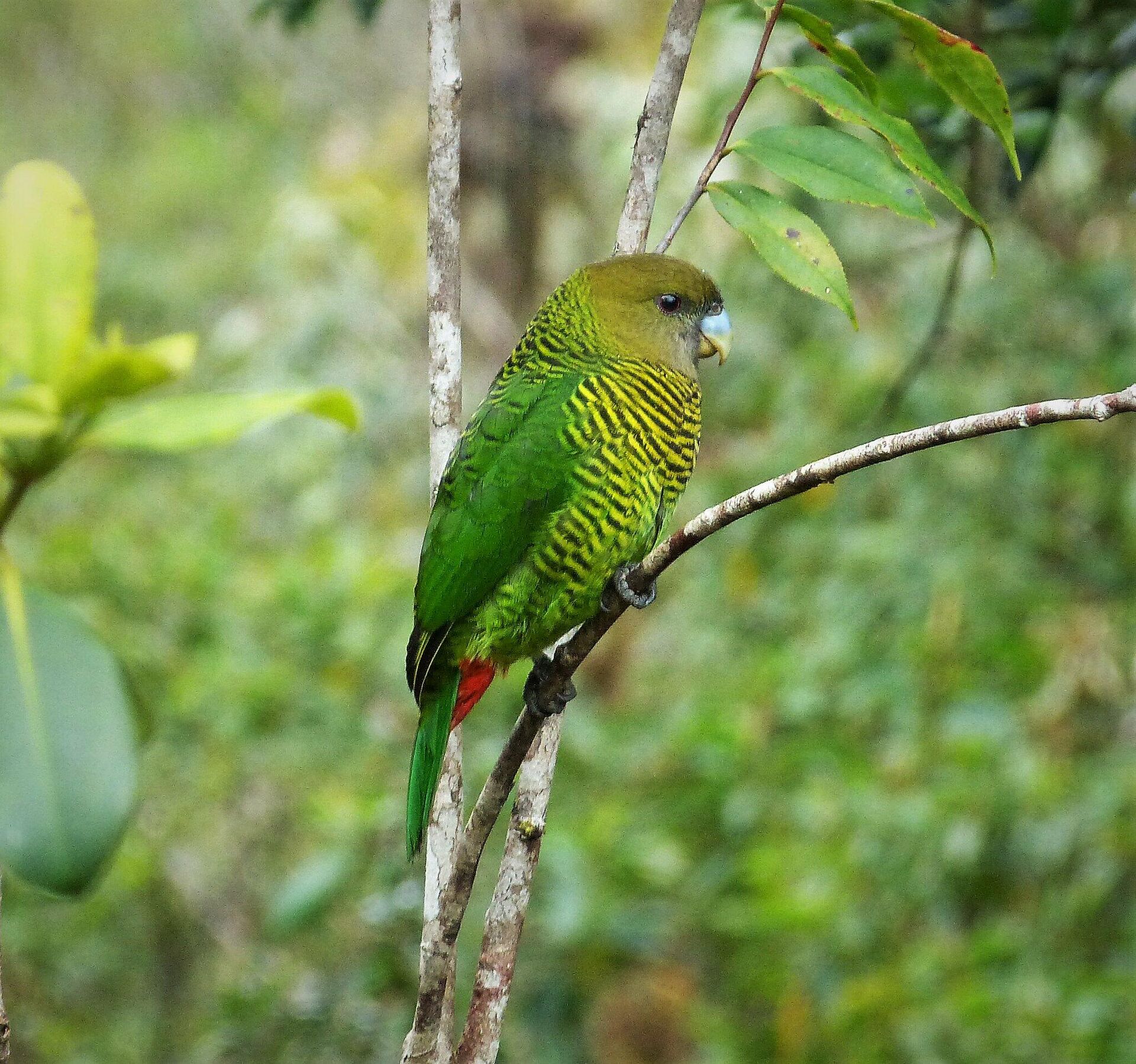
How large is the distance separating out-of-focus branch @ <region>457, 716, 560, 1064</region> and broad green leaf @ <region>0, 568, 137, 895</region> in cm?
65

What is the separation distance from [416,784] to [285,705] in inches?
65.1

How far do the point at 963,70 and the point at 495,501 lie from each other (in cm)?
95

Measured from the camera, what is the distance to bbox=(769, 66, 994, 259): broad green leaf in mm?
1328

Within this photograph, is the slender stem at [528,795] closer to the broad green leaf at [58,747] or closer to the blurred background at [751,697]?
the blurred background at [751,697]

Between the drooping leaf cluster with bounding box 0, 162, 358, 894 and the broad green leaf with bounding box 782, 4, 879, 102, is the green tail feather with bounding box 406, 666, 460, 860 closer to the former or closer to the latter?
the drooping leaf cluster with bounding box 0, 162, 358, 894

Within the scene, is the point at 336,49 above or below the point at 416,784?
above

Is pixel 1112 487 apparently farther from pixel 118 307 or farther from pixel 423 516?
pixel 118 307

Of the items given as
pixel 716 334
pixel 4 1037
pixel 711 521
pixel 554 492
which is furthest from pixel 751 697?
pixel 4 1037

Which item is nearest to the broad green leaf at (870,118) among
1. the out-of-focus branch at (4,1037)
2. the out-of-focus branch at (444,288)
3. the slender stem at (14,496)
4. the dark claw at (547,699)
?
the out-of-focus branch at (444,288)

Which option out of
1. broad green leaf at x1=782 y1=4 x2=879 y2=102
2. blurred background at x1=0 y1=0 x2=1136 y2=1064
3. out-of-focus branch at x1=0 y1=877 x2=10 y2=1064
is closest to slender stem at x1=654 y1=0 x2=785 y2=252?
broad green leaf at x1=782 y1=4 x2=879 y2=102

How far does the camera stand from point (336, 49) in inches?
248

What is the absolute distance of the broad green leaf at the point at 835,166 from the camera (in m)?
1.36

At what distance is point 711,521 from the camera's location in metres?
1.19

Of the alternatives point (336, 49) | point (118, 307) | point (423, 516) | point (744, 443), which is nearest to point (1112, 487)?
point (744, 443)
